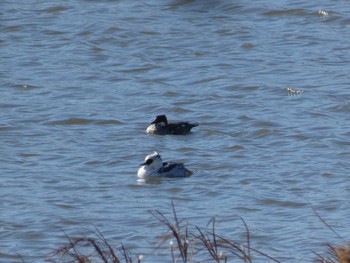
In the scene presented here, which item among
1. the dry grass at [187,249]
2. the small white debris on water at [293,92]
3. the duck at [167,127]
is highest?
the dry grass at [187,249]

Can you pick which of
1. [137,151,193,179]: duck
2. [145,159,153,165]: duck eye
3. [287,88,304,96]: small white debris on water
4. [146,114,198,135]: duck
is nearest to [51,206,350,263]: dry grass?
[137,151,193,179]: duck

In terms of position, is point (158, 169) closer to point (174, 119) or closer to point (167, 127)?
point (167, 127)

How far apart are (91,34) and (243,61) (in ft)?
10.2

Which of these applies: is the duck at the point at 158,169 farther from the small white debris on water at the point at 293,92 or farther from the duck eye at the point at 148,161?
the small white debris on water at the point at 293,92

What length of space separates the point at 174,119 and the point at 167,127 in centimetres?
106

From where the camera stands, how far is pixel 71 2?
2078 centimetres

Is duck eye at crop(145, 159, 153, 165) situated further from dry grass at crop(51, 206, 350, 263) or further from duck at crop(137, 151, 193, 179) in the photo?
dry grass at crop(51, 206, 350, 263)

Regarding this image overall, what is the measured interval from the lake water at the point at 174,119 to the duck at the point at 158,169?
0.13m

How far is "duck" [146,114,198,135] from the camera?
1296 cm

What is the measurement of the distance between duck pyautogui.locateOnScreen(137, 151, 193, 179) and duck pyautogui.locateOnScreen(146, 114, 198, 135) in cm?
155

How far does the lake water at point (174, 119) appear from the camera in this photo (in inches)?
367

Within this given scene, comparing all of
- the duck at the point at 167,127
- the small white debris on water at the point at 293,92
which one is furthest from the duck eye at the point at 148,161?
the small white debris on water at the point at 293,92

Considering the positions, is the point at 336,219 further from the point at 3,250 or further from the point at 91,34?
the point at 91,34

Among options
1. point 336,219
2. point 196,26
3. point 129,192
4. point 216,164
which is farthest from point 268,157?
point 196,26
